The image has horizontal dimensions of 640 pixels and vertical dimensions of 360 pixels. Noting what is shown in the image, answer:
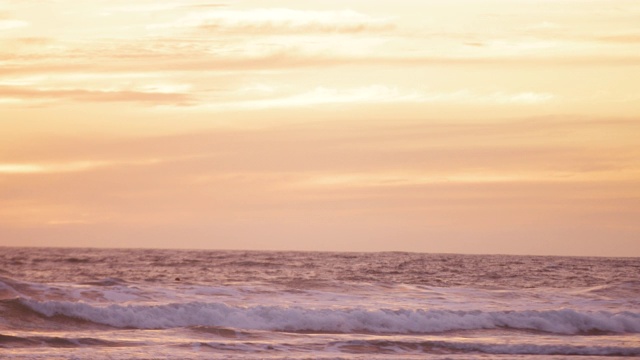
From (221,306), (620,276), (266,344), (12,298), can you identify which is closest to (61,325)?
(12,298)

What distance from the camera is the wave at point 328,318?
2727cm

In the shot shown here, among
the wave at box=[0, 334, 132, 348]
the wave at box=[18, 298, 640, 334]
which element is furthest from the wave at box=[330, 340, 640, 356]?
the wave at box=[0, 334, 132, 348]

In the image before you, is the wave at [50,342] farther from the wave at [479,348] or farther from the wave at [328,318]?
the wave at [479,348]

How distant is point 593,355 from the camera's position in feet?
74.8

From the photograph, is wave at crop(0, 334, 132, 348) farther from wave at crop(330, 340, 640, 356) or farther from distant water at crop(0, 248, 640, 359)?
wave at crop(330, 340, 640, 356)

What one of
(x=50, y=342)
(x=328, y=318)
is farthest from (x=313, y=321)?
(x=50, y=342)

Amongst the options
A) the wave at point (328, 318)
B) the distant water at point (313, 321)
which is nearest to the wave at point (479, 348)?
the distant water at point (313, 321)

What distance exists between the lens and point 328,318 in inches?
1116

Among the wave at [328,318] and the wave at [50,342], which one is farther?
the wave at [328,318]

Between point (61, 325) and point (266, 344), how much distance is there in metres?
6.64

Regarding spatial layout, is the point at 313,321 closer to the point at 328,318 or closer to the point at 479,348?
the point at 328,318

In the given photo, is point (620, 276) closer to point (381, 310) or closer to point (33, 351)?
point (381, 310)

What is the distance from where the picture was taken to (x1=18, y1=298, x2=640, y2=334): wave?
1073 inches

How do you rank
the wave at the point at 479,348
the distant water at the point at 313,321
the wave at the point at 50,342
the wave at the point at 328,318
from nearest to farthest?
the wave at the point at 50,342 → the distant water at the point at 313,321 → the wave at the point at 479,348 → the wave at the point at 328,318
